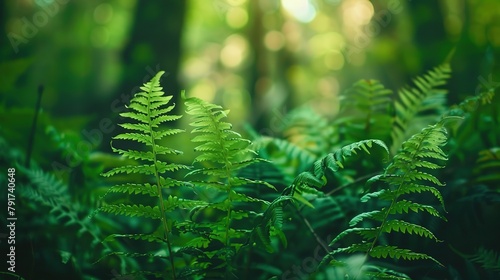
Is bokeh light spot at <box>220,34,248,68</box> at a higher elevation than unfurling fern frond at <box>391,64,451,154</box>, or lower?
higher

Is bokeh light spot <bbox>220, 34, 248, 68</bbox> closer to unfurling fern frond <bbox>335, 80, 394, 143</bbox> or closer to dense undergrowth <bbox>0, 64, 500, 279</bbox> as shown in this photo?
unfurling fern frond <bbox>335, 80, 394, 143</bbox>

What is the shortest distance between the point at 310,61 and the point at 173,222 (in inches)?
403

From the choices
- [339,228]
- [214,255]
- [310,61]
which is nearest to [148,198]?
[214,255]

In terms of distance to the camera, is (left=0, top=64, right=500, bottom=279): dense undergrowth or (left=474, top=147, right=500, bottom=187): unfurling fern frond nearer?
(left=0, top=64, right=500, bottom=279): dense undergrowth

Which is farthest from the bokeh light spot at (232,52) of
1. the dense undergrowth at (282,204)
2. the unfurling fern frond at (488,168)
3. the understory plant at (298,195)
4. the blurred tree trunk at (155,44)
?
the unfurling fern frond at (488,168)

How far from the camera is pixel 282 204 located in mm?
945

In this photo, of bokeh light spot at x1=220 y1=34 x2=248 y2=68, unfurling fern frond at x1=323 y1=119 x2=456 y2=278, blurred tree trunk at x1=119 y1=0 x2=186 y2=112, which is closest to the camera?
unfurling fern frond at x1=323 y1=119 x2=456 y2=278

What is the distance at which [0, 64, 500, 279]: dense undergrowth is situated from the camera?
0.97 m

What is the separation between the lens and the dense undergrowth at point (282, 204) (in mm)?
966

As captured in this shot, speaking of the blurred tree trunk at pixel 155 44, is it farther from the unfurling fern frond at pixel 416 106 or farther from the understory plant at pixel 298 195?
the unfurling fern frond at pixel 416 106

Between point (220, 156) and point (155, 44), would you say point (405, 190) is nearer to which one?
point (220, 156)

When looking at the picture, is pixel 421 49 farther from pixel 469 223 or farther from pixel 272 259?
pixel 272 259

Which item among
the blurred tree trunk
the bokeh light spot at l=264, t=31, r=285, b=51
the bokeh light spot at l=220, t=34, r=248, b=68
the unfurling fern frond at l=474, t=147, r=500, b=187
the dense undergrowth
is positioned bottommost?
the dense undergrowth

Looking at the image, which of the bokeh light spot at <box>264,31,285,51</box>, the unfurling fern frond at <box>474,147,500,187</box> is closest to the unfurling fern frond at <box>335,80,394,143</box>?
→ the unfurling fern frond at <box>474,147,500,187</box>
